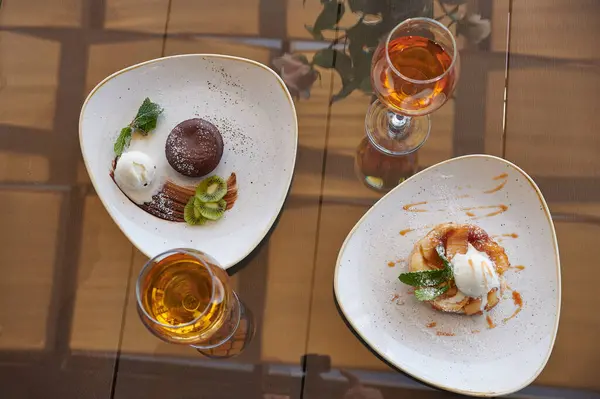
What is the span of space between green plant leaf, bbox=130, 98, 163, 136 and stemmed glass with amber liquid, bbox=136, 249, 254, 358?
271 millimetres

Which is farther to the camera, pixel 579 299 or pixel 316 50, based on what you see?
pixel 316 50

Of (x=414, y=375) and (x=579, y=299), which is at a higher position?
(x=579, y=299)

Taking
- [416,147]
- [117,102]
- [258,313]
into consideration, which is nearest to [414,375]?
[258,313]

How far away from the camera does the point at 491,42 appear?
44.1 inches

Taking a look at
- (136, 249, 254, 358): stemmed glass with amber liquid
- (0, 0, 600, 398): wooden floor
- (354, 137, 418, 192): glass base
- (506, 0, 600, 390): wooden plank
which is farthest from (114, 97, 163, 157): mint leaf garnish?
(506, 0, 600, 390): wooden plank

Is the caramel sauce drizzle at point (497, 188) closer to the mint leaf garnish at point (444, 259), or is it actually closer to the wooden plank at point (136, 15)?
the mint leaf garnish at point (444, 259)

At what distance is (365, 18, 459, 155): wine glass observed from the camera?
0.92m

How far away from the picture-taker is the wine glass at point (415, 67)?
0.92 metres

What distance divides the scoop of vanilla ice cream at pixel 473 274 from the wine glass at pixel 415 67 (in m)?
0.24

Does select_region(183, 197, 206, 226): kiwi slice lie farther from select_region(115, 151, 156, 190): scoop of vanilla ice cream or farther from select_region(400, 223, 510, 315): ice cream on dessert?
select_region(400, 223, 510, 315): ice cream on dessert

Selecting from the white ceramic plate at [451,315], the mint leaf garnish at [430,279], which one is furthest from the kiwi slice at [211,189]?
the mint leaf garnish at [430,279]

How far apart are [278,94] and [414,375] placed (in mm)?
522

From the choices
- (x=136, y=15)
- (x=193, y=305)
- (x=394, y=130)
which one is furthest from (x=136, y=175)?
(x=394, y=130)

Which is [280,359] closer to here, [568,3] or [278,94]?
[278,94]
